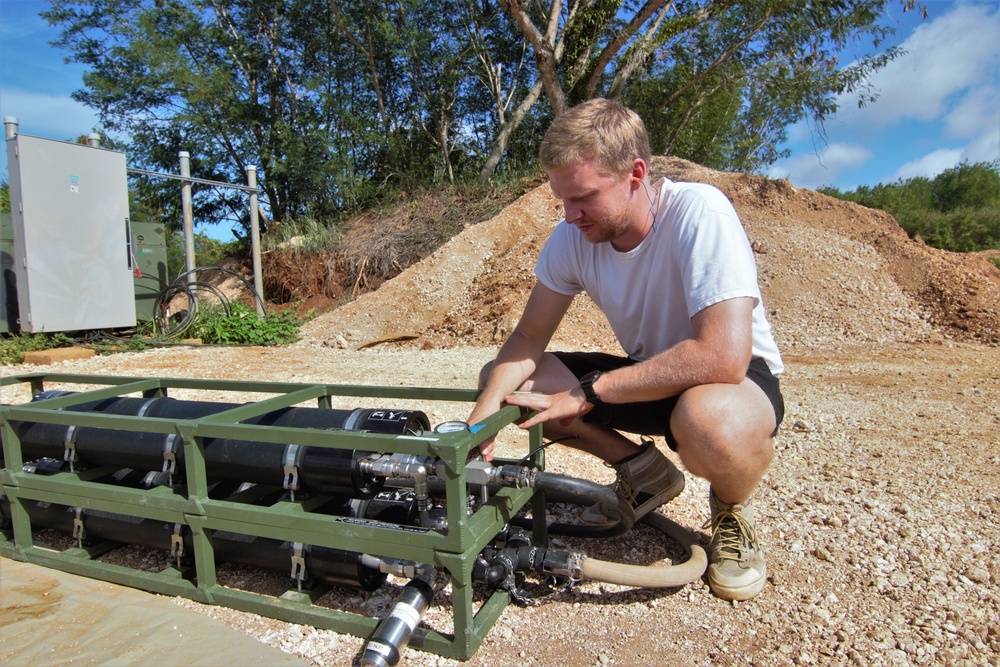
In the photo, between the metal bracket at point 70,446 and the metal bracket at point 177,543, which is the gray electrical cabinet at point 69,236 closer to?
the metal bracket at point 70,446

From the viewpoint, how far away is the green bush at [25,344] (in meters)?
7.28

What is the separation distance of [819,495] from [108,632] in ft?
9.22

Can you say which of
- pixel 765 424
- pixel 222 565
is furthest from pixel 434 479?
pixel 765 424

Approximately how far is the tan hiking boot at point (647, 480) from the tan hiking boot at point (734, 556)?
226 millimetres

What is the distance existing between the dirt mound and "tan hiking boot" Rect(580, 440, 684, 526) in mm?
5366

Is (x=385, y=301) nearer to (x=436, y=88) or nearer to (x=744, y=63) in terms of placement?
(x=436, y=88)

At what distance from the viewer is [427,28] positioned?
16.5m

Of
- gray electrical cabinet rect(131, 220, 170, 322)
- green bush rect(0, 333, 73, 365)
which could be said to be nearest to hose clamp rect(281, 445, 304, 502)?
green bush rect(0, 333, 73, 365)

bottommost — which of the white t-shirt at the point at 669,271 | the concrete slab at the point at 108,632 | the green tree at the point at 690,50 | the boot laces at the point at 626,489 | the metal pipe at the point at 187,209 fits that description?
the concrete slab at the point at 108,632

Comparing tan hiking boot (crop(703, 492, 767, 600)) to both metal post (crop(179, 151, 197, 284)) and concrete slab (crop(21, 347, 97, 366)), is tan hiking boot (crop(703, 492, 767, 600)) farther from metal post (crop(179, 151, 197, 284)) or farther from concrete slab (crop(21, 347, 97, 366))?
metal post (crop(179, 151, 197, 284))

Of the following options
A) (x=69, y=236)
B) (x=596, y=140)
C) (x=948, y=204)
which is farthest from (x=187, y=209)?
(x=948, y=204)

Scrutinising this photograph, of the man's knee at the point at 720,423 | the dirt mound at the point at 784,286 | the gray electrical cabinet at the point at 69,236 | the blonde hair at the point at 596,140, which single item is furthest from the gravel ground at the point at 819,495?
the blonde hair at the point at 596,140

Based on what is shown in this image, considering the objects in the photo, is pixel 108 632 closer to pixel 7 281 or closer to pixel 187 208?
pixel 7 281

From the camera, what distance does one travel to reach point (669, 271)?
230 centimetres
